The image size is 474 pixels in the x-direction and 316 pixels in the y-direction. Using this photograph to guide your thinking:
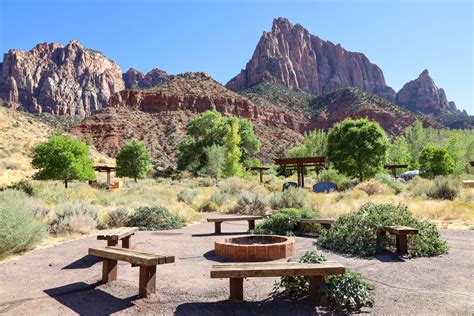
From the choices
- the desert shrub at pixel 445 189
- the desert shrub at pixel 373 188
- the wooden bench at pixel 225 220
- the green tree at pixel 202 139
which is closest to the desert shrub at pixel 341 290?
the wooden bench at pixel 225 220

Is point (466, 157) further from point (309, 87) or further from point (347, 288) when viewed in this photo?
point (309, 87)

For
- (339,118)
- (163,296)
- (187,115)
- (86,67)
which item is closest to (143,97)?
(187,115)

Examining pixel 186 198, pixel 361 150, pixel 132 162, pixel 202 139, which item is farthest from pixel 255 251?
pixel 202 139

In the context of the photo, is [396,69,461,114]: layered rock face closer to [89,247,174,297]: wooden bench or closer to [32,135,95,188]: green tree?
[32,135,95,188]: green tree

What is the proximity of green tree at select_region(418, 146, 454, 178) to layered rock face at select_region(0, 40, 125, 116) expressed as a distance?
516 feet

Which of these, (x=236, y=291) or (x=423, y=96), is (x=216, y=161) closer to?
(x=236, y=291)

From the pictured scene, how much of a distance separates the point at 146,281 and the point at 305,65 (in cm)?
17872

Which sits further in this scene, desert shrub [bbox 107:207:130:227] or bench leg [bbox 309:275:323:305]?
desert shrub [bbox 107:207:130:227]

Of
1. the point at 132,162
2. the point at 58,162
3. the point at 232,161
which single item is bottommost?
the point at 58,162

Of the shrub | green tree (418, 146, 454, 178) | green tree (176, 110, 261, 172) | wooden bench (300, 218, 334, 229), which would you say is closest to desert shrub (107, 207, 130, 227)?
the shrub

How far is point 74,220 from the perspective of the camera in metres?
11.0

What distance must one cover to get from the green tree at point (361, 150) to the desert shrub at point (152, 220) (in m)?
20.4

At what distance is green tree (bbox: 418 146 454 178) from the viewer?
41.3 meters

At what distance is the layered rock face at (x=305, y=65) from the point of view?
15175 centimetres
